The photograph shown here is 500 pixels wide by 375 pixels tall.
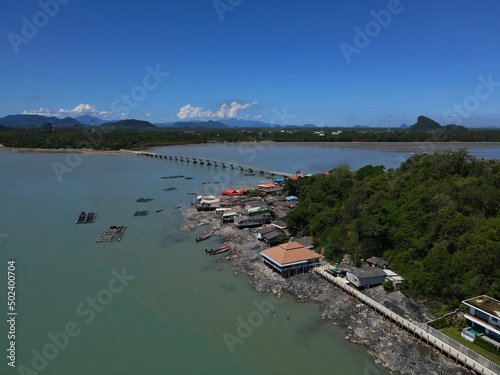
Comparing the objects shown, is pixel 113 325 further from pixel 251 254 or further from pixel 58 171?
pixel 58 171

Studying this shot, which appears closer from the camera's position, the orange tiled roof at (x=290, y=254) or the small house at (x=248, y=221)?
the orange tiled roof at (x=290, y=254)

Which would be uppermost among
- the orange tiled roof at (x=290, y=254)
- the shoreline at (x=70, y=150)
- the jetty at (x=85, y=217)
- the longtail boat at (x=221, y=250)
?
the shoreline at (x=70, y=150)

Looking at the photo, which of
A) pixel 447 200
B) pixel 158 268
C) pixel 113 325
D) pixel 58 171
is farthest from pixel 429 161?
pixel 58 171

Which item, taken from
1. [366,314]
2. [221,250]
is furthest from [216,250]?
[366,314]

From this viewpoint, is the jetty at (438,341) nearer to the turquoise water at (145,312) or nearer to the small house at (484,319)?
the small house at (484,319)

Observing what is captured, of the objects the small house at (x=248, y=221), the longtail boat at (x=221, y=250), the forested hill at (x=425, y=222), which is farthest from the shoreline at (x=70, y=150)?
the forested hill at (x=425, y=222)

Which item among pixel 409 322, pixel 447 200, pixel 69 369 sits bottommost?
pixel 69 369

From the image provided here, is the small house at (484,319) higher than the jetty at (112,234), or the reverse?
the small house at (484,319)

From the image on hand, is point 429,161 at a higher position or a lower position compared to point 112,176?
higher
